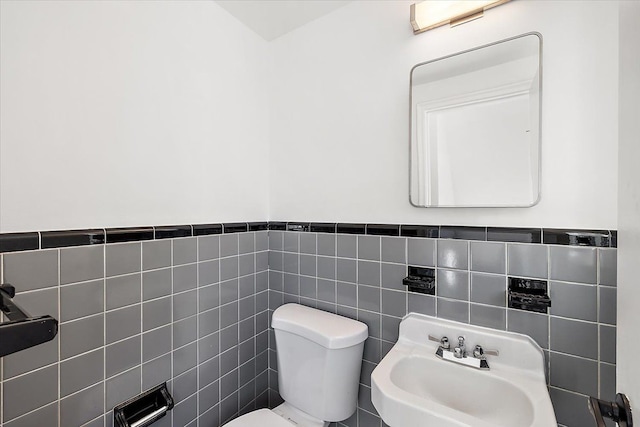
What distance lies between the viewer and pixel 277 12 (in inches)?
56.7

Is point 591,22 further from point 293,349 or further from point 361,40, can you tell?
point 293,349

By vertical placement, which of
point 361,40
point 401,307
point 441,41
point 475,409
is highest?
point 361,40

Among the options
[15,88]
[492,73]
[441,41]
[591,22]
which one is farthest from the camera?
[441,41]

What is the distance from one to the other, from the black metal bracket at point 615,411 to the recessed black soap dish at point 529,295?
20.2 inches

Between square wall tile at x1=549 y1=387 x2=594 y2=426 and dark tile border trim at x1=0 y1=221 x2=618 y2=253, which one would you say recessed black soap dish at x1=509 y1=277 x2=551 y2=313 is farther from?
square wall tile at x1=549 y1=387 x2=594 y2=426

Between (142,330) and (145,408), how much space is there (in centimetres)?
30

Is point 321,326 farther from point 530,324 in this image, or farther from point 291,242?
point 530,324

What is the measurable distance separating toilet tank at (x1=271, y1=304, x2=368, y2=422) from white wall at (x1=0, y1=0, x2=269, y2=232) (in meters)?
0.65

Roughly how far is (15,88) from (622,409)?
1571 mm

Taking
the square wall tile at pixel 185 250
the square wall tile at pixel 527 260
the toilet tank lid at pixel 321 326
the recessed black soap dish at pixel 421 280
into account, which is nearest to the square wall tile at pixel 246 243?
the square wall tile at pixel 185 250

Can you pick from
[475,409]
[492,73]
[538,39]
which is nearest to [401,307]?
[475,409]

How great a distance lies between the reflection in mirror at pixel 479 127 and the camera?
1.00m

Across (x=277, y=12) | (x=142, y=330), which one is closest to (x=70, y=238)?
(x=142, y=330)

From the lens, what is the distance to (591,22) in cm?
92
